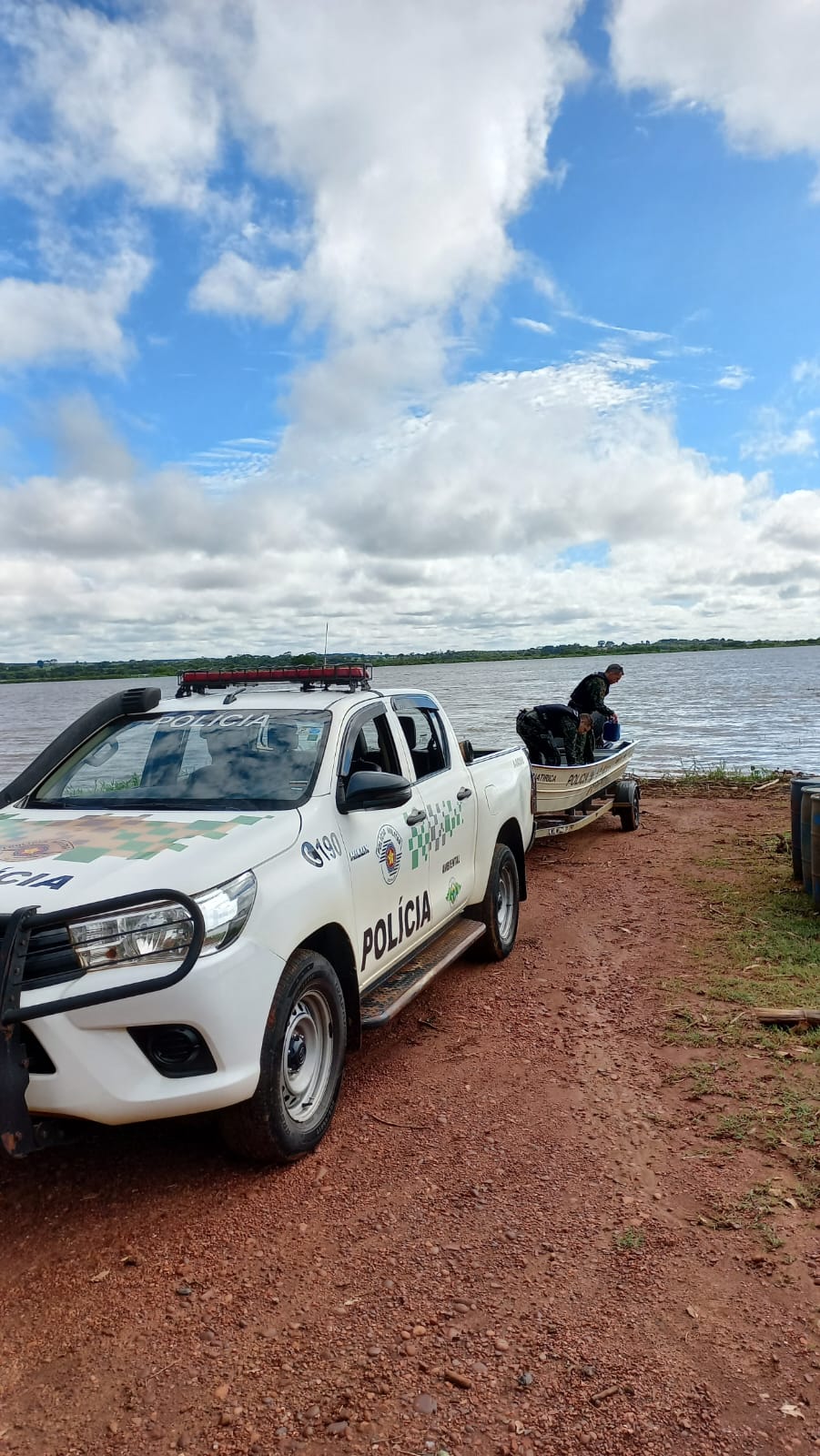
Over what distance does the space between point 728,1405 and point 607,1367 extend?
32cm

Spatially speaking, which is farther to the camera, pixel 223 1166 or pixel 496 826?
pixel 496 826

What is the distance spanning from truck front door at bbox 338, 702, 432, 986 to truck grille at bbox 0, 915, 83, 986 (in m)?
1.38

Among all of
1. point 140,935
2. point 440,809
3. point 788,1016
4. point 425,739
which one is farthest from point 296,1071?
point 788,1016

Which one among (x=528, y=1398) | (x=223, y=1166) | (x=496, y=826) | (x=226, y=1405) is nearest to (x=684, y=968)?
(x=496, y=826)

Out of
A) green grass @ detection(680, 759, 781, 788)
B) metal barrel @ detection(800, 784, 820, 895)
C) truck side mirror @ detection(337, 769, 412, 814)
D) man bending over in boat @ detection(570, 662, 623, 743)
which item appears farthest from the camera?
green grass @ detection(680, 759, 781, 788)

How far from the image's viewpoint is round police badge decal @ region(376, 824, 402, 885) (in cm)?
453

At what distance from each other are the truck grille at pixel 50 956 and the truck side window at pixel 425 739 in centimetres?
268

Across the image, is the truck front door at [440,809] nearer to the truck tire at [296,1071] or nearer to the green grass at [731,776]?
the truck tire at [296,1071]

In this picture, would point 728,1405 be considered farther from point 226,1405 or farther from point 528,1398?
point 226,1405

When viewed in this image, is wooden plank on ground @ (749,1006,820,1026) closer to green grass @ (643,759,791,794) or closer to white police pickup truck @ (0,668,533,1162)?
white police pickup truck @ (0,668,533,1162)

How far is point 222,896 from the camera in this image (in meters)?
3.28

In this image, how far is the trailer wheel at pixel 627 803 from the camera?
11.7 metres

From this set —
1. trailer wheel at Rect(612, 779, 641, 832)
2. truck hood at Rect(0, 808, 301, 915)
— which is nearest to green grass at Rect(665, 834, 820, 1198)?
truck hood at Rect(0, 808, 301, 915)

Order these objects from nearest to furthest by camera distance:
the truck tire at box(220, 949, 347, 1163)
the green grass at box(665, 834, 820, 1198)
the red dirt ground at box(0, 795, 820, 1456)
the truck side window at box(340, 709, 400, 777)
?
Result: the red dirt ground at box(0, 795, 820, 1456)
the truck tire at box(220, 949, 347, 1163)
the green grass at box(665, 834, 820, 1198)
the truck side window at box(340, 709, 400, 777)
